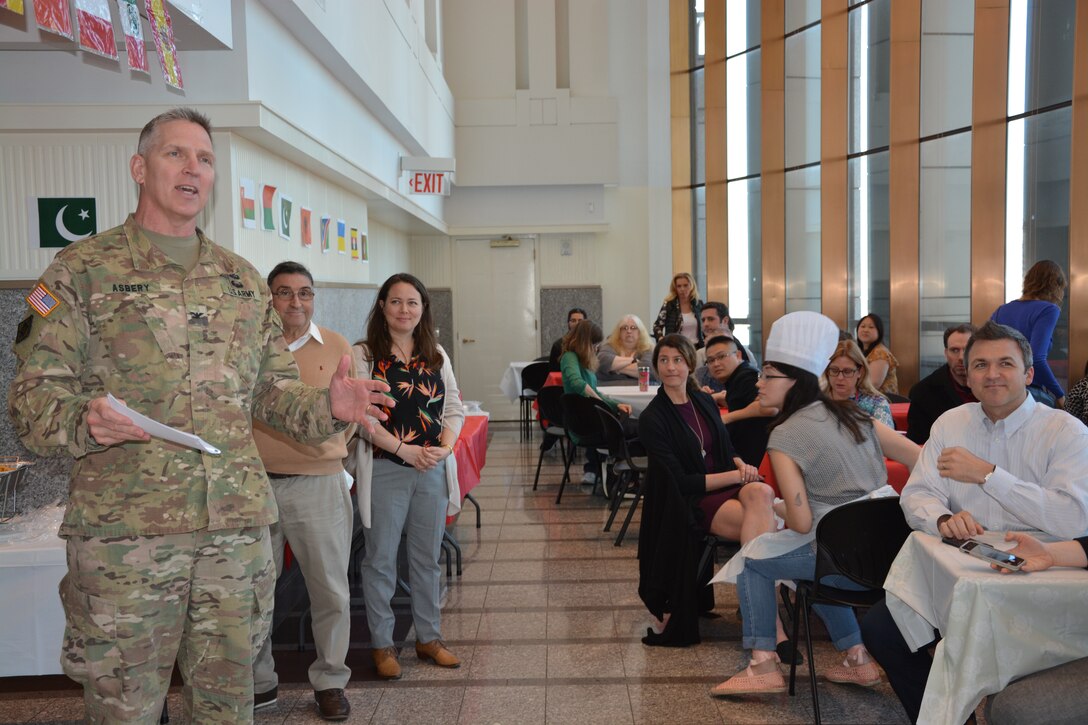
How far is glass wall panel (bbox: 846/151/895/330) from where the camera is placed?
10320mm

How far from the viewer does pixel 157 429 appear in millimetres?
1896

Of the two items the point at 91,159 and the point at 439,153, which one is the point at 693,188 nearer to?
the point at 439,153

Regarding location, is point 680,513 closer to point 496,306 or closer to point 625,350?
point 625,350

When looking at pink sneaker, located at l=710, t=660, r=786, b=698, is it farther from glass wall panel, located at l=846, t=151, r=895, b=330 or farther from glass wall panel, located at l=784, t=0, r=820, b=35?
glass wall panel, located at l=784, t=0, r=820, b=35

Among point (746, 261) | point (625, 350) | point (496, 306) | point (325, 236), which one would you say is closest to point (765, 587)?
point (325, 236)

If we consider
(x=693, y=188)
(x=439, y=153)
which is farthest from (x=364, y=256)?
(x=693, y=188)

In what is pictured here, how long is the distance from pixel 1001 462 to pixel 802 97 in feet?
31.7

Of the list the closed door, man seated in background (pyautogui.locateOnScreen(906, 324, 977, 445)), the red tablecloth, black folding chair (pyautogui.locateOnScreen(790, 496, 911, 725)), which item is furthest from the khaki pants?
the closed door

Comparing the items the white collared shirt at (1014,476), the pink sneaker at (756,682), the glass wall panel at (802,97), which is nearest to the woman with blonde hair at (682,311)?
the glass wall panel at (802,97)

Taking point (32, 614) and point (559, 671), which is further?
point (559, 671)

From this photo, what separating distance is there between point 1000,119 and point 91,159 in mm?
7342

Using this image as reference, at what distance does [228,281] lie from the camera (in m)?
2.26

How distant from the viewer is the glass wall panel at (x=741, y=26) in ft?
41.1

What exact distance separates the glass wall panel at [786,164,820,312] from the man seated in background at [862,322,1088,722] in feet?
28.8
